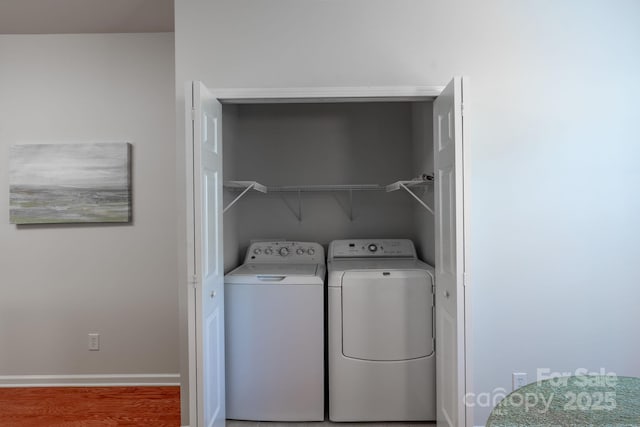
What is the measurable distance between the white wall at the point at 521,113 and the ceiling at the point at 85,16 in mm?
571

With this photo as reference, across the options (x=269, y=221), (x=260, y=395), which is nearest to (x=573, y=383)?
(x=260, y=395)

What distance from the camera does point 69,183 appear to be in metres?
2.75

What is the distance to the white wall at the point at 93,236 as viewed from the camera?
2799 millimetres

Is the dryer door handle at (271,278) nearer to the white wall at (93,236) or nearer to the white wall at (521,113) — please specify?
the white wall at (93,236)

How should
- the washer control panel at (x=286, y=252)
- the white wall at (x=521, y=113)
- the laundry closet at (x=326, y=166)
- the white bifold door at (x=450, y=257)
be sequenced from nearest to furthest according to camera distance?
the white bifold door at (x=450, y=257) → the white wall at (x=521, y=113) → the washer control panel at (x=286, y=252) → the laundry closet at (x=326, y=166)

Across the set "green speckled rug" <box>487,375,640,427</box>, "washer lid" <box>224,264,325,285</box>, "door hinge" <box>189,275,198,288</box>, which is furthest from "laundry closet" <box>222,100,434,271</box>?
"green speckled rug" <box>487,375,640,427</box>

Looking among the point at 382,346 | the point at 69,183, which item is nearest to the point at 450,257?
the point at 382,346

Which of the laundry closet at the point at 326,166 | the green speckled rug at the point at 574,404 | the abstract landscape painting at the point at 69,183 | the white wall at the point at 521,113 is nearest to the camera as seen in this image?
the green speckled rug at the point at 574,404

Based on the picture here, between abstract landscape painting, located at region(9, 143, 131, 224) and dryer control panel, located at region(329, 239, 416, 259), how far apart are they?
1553 mm

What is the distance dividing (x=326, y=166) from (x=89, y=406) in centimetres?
234

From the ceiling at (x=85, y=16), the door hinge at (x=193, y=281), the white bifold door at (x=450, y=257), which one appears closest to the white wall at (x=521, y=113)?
the white bifold door at (x=450, y=257)

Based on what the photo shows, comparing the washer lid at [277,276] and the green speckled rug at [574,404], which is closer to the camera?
the green speckled rug at [574,404]

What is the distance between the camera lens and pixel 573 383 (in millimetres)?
996

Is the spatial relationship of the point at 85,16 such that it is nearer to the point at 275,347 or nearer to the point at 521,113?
the point at 275,347
